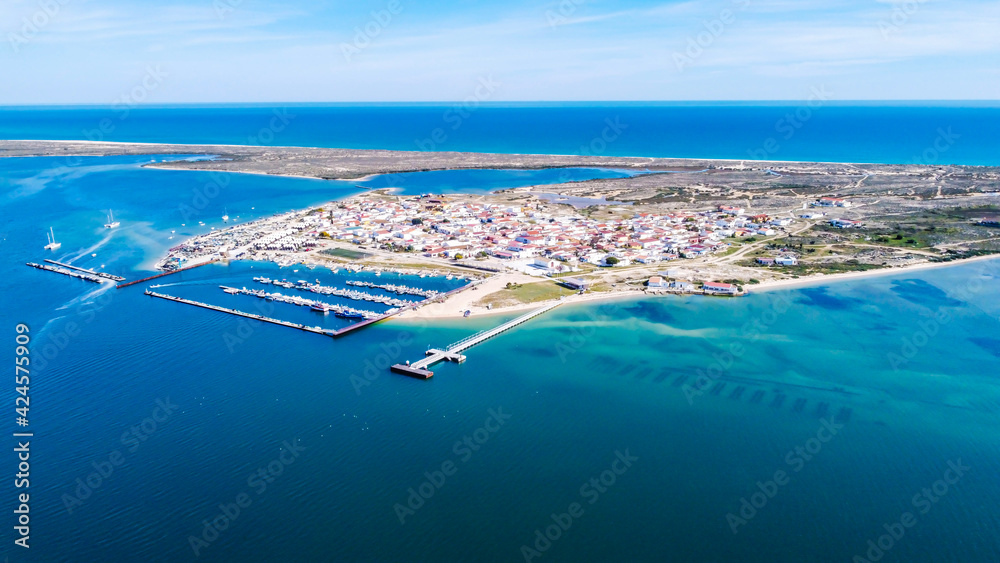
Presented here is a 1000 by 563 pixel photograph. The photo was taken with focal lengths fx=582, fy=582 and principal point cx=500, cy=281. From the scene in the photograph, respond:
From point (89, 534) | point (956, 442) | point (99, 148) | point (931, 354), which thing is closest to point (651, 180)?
point (931, 354)

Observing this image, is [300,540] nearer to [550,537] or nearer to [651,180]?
[550,537]

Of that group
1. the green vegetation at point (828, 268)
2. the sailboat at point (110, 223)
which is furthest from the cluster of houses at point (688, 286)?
the sailboat at point (110, 223)

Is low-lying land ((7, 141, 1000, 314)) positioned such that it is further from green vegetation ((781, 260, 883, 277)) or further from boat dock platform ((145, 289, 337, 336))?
boat dock platform ((145, 289, 337, 336))

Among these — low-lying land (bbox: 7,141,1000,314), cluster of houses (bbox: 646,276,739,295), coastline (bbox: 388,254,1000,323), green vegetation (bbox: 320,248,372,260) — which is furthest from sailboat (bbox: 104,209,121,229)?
cluster of houses (bbox: 646,276,739,295)

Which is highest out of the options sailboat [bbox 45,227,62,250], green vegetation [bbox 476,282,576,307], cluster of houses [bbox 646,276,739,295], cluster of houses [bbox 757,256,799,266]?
cluster of houses [bbox 757,256,799,266]

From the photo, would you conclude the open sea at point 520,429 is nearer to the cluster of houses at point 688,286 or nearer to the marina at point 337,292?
the cluster of houses at point 688,286

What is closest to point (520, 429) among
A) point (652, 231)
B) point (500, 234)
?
point (500, 234)
